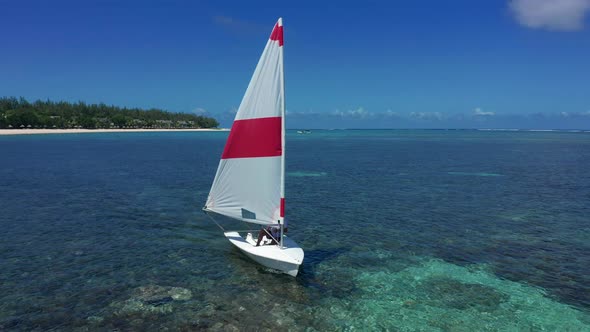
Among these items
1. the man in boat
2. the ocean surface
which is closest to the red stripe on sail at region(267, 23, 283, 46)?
the man in boat

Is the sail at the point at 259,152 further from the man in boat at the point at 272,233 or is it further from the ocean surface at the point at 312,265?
the ocean surface at the point at 312,265

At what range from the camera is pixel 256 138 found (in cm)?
1925

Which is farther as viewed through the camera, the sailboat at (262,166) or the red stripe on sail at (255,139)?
the red stripe on sail at (255,139)

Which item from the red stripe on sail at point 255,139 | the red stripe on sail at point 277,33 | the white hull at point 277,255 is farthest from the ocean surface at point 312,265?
the red stripe on sail at point 277,33

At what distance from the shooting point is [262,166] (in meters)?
19.5

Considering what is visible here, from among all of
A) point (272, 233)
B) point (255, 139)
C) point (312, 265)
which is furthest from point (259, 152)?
point (312, 265)

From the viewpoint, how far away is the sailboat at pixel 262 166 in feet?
59.2

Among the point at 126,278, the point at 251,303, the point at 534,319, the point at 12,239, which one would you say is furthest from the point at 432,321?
the point at 12,239

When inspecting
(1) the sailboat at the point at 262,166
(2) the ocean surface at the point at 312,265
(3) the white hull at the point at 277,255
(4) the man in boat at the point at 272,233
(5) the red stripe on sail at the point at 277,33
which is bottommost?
(2) the ocean surface at the point at 312,265

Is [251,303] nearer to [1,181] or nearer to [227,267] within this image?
[227,267]

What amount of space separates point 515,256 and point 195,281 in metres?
19.7

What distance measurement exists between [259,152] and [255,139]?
0.71 meters

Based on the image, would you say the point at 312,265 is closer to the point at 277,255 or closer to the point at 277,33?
the point at 277,255

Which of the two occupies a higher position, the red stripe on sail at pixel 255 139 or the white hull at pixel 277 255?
the red stripe on sail at pixel 255 139
